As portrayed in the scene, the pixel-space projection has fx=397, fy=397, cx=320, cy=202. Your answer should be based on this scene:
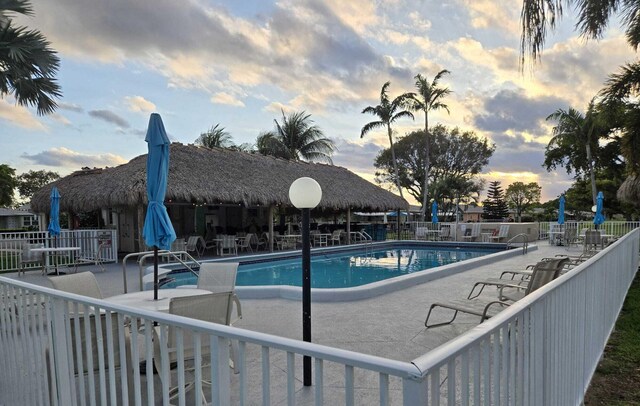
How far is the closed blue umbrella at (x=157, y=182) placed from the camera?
513 centimetres

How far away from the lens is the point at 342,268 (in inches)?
528

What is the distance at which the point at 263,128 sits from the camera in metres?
31.5

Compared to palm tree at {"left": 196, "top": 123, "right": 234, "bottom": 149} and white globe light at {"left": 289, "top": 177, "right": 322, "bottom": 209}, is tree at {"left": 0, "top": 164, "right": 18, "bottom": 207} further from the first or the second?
white globe light at {"left": 289, "top": 177, "right": 322, "bottom": 209}

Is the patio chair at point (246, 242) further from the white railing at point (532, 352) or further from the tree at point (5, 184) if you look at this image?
the tree at point (5, 184)

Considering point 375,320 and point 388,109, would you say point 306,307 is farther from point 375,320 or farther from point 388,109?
point 388,109

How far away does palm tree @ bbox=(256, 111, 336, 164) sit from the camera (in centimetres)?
2997

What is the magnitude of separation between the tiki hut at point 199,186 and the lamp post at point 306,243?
10935 mm

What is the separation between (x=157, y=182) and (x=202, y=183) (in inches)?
398

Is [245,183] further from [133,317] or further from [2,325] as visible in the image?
[133,317]

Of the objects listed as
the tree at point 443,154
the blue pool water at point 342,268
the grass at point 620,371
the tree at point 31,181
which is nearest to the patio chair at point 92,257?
the blue pool water at point 342,268

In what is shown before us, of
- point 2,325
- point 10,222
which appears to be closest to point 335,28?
point 2,325

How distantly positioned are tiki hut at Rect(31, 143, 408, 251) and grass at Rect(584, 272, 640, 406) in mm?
12670

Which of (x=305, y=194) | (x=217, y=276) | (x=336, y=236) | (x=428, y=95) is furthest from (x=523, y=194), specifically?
(x=305, y=194)

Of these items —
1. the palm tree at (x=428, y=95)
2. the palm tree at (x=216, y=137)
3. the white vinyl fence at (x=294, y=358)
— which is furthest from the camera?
the palm tree at (x=216, y=137)
